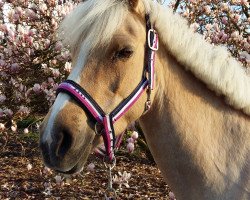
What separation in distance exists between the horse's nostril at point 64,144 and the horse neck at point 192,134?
1.70 ft

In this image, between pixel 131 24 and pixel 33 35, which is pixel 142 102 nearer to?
pixel 131 24

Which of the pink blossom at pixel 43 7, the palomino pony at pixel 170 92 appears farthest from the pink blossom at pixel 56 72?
the palomino pony at pixel 170 92

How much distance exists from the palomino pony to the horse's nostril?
8 cm

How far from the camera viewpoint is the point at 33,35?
4.65m

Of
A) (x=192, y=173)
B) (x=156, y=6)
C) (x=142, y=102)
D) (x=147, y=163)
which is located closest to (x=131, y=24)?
(x=156, y=6)

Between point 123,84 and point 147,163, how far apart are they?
5.45m

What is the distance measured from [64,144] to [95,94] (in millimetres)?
288

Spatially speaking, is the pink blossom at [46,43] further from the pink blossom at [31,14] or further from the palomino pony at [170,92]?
the palomino pony at [170,92]

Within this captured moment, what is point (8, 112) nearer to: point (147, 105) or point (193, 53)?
point (147, 105)

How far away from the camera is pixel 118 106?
217cm

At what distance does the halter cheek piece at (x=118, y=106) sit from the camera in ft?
6.73

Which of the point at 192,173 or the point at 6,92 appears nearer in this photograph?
the point at 192,173

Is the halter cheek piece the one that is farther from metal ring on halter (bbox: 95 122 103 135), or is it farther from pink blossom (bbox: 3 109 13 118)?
pink blossom (bbox: 3 109 13 118)

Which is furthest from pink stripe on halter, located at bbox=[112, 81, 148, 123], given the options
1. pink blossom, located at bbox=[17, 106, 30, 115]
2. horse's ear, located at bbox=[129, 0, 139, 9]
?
pink blossom, located at bbox=[17, 106, 30, 115]
